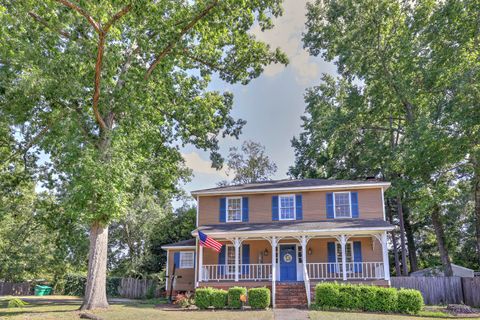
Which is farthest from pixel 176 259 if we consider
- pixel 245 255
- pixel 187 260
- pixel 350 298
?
pixel 350 298

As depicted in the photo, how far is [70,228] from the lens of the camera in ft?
62.8

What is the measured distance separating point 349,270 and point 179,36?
1349 centimetres

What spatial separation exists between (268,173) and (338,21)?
15.7 meters

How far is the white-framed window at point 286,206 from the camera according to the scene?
Answer: 69.5 feet

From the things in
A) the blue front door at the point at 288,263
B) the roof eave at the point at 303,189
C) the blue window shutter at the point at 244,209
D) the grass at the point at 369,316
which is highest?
the roof eave at the point at 303,189

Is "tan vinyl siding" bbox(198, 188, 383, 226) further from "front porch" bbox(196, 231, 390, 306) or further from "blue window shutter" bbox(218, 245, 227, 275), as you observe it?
"blue window shutter" bbox(218, 245, 227, 275)

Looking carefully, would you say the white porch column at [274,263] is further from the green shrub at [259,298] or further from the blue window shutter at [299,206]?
the blue window shutter at [299,206]

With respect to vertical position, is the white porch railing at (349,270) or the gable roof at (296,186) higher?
the gable roof at (296,186)

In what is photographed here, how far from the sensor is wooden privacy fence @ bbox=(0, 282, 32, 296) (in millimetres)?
31078

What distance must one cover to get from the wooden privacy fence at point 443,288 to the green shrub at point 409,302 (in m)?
4.55

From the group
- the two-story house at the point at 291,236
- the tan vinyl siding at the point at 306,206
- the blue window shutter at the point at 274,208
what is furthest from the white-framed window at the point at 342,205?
the blue window shutter at the point at 274,208

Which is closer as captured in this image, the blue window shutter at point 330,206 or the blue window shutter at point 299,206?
the blue window shutter at point 330,206

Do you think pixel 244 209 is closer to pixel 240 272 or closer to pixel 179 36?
pixel 240 272

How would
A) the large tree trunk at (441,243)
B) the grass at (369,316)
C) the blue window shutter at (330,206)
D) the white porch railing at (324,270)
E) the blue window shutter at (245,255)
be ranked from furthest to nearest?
the large tree trunk at (441,243), the blue window shutter at (245,255), the blue window shutter at (330,206), the white porch railing at (324,270), the grass at (369,316)
